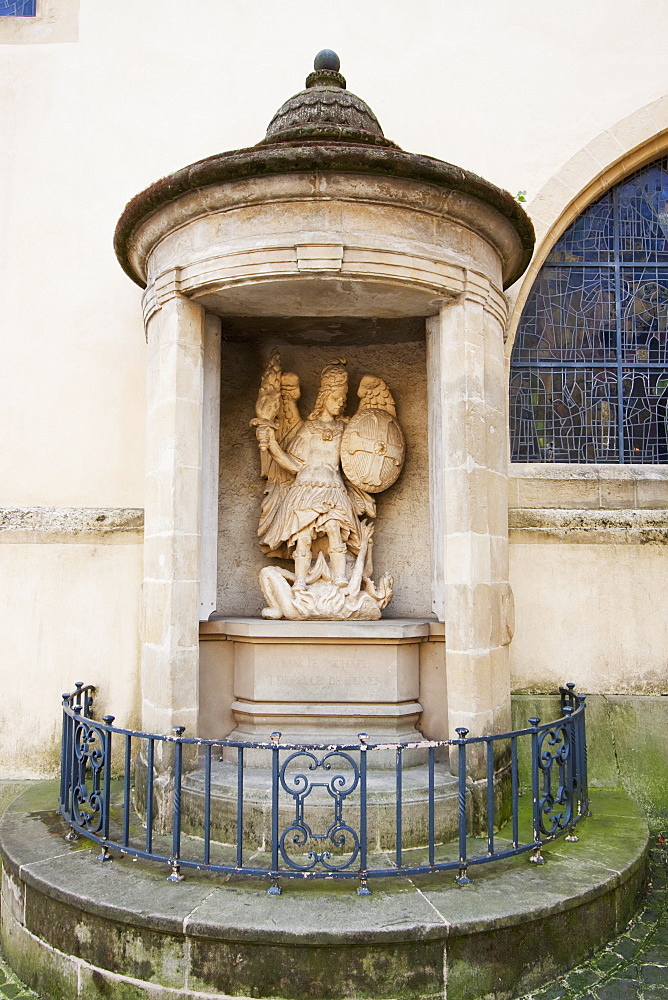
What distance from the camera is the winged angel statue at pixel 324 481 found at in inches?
205

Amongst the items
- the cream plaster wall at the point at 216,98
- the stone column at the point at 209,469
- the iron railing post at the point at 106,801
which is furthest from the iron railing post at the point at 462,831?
the cream plaster wall at the point at 216,98

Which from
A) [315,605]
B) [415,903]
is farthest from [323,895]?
[315,605]

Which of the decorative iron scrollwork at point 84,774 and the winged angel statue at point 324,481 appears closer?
the decorative iron scrollwork at point 84,774

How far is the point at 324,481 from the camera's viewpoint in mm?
5293

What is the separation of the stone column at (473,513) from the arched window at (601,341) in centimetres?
157

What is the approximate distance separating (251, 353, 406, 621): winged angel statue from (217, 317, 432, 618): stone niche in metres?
0.20

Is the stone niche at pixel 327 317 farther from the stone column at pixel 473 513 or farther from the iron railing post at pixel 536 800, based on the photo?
the iron railing post at pixel 536 800

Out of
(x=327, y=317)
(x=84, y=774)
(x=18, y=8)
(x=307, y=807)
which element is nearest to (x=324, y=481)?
(x=327, y=317)

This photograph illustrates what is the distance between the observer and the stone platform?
3133 millimetres

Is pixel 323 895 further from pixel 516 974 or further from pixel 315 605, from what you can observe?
pixel 315 605

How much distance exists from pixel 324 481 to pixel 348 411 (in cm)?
73

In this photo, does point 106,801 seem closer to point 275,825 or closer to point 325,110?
point 275,825

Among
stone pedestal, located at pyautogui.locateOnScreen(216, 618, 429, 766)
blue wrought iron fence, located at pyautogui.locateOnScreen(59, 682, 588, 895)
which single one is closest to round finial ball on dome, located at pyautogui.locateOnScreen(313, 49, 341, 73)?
stone pedestal, located at pyautogui.locateOnScreen(216, 618, 429, 766)

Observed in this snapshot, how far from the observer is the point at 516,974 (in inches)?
130
